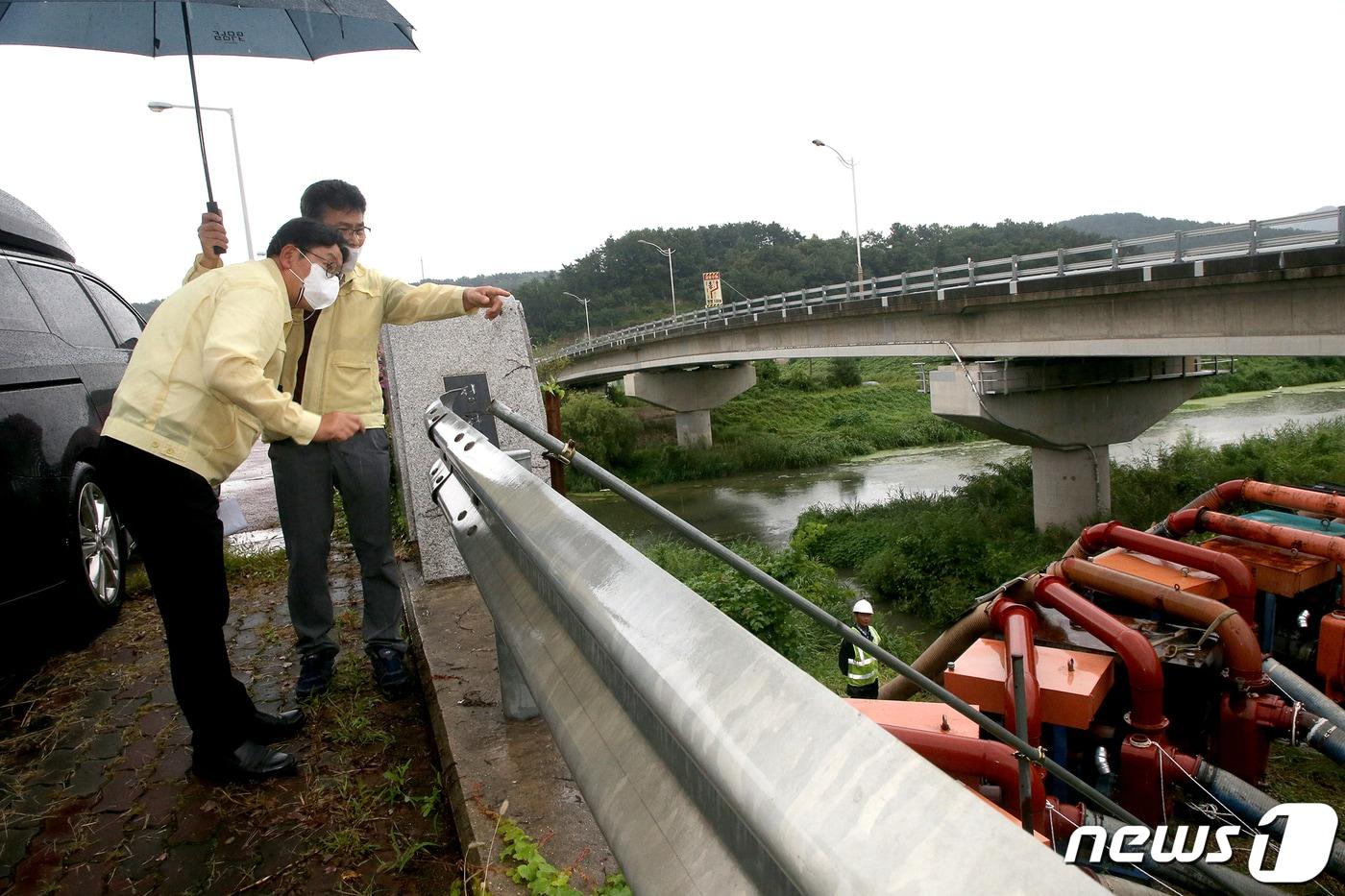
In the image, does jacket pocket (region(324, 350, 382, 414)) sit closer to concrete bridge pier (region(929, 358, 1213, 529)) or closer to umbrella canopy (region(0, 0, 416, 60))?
umbrella canopy (region(0, 0, 416, 60))

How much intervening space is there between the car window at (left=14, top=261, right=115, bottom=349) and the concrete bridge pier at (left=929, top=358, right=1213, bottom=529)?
1544 centimetres

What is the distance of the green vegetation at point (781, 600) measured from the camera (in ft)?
23.1

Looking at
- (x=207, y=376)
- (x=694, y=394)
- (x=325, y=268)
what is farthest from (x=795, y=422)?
(x=207, y=376)

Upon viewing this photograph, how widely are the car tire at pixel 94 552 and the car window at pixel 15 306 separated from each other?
2.17ft

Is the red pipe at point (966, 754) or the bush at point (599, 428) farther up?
the red pipe at point (966, 754)

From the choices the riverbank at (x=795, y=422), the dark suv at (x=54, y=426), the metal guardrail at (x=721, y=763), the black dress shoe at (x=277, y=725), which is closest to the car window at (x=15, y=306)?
the dark suv at (x=54, y=426)

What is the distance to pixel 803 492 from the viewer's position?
87.3 feet

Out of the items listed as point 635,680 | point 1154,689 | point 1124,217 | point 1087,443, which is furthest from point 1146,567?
point 1124,217

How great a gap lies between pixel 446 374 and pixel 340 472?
1.37 meters

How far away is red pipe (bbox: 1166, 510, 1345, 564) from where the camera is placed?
6191mm

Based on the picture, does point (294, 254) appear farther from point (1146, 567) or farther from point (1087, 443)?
point (1087, 443)

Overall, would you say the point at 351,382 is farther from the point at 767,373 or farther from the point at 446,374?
the point at 767,373

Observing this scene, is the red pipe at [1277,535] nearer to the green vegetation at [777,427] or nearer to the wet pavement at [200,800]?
the wet pavement at [200,800]

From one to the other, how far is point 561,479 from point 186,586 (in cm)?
258
